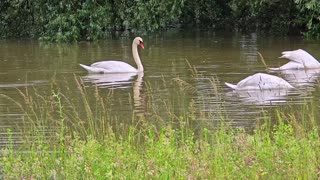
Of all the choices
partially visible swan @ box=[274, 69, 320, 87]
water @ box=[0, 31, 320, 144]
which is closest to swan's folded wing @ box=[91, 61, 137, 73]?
water @ box=[0, 31, 320, 144]

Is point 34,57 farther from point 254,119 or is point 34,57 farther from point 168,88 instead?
point 254,119

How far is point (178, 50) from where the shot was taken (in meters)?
21.2

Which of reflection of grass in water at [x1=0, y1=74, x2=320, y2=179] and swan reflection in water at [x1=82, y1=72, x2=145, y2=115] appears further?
swan reflection in water at [x1=82, y1=72, x2=145, y2=115]

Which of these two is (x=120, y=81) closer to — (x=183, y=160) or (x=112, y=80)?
(x=112, y=80)

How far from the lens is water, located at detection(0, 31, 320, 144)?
37.2 feet

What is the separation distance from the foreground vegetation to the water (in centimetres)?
61

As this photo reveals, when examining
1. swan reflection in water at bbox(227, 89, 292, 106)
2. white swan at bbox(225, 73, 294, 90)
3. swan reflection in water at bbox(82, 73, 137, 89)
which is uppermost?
white swan at bbox(225, 73, 294, 90)

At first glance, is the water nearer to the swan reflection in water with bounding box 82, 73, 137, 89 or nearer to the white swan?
the swan reflection in water with bounding box 82, 73, 137, 89

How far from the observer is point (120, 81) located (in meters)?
15.5

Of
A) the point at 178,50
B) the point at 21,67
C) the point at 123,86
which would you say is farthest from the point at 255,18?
the point at 123,86

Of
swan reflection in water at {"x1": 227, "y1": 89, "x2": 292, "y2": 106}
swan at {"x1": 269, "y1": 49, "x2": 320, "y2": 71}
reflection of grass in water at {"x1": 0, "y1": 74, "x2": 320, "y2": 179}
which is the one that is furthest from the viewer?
swan at {"x1": 269, "y1": 49, "x2": 320, "y2": 71}

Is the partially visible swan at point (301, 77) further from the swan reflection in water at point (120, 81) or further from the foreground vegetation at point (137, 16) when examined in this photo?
the foreground vegetation at point (137, 16)

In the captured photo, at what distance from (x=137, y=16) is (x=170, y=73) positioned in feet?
26.4

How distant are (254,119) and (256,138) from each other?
3.35 metres
